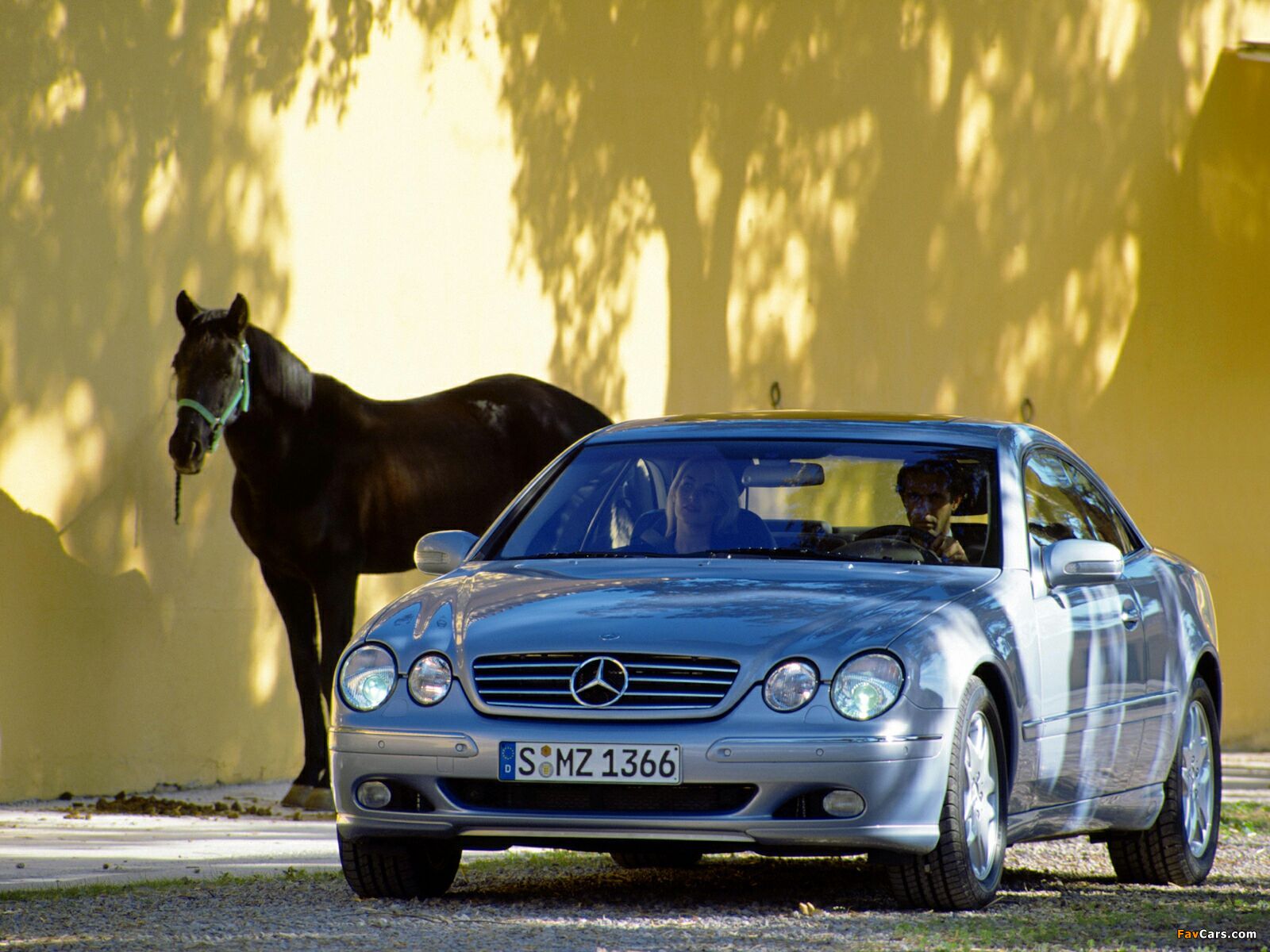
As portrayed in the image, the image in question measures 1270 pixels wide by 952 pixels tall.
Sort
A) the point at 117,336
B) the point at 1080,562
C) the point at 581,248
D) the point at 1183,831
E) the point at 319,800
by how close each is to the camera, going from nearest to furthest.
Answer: the point at 1080,562
the point at 1183,831
the point at 319,800
the point at 117,336
the point at 581,248

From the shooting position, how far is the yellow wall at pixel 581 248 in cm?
1130

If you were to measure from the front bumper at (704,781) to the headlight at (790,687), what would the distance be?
0.03m

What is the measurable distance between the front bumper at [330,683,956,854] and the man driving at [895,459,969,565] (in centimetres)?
130

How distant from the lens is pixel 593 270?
14.7m

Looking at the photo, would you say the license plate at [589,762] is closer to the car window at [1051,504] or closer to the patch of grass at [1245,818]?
the car window at [1051,504]

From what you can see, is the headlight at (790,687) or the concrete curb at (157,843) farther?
the concrete curb at (157,843)

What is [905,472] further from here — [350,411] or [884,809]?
[350,411]

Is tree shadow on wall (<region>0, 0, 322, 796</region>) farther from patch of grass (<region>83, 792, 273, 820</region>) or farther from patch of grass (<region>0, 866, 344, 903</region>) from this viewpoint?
patch of grass (<region>0, 866, 344, 903</region>)

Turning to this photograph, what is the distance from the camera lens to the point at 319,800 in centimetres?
1098

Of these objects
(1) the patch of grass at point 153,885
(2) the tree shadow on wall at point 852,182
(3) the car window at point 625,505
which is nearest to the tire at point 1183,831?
(3) the car window at point 625,505

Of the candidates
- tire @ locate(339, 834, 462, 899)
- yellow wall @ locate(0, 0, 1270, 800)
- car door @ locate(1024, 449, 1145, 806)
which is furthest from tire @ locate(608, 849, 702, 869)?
yellow wall @ locate(0, 0, 1270, 800)

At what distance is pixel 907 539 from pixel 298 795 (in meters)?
4.52

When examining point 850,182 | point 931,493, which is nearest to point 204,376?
point 931,493

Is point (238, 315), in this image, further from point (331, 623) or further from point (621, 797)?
point (621, 797)
